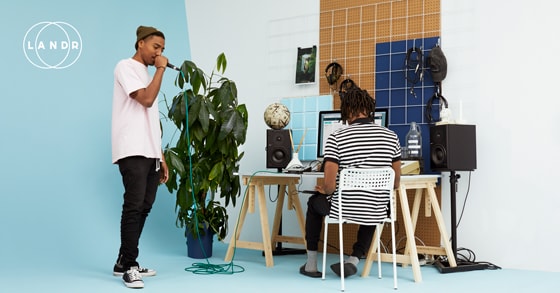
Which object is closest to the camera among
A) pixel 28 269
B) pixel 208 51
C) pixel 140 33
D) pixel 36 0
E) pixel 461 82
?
pixel 140 33

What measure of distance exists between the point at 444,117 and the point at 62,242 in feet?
9.26

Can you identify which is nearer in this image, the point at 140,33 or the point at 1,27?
the point at 140,33

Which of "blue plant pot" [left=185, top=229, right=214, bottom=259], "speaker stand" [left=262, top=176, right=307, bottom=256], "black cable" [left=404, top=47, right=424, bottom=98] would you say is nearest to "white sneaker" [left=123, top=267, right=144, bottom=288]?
"blue plant pot" [left=185, top=229, right=214, bottom=259]

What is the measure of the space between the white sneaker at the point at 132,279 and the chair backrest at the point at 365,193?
1141 mm

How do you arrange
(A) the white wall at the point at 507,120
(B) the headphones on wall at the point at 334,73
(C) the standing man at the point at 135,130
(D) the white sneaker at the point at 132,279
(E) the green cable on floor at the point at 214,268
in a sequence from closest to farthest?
1. (D) the white sneaker at the point at 132,279
2. (C) the standing man at the point at 135,130
3. (E) the green cable on floor at the point at 214,268
4. (A) the white wall at the point at 507,120
5. (B) the headphones on wall at the point at 334,73

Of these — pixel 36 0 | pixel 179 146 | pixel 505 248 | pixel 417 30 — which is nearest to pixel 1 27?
pixel 36 0

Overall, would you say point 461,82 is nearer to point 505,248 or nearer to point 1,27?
point 505,248

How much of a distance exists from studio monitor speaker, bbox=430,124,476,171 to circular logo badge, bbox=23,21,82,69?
112 inches

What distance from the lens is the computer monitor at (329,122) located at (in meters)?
4.48

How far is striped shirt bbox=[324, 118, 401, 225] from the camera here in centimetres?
350

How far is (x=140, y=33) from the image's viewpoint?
11.7 feet

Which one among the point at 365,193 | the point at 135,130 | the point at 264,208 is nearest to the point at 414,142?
the point at 365,193

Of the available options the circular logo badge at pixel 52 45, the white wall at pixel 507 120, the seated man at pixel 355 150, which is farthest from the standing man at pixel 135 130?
the white wall at pixel 507 120

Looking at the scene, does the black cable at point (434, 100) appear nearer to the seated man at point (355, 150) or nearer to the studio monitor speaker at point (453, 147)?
the studio monitor speaker at point (453, 147)
